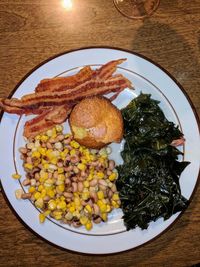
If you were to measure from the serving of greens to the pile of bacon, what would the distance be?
0.24 meters

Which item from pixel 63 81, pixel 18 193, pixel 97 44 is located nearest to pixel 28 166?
pixel 18 193

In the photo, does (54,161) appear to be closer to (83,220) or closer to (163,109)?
(83,220)

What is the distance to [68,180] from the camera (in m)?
3.17

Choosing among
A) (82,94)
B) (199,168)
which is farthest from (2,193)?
(199,168)

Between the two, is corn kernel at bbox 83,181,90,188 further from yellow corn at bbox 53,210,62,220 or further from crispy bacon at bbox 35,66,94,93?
crispy bacon at bbox 35,66,94,93

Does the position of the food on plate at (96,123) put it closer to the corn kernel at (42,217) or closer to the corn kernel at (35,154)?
the corn kernel at (35,154)

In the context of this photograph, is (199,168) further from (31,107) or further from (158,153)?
(31,107)

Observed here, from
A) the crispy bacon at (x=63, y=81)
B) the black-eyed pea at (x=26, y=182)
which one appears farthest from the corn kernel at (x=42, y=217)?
the crispy bacon at (x=63, y=81)

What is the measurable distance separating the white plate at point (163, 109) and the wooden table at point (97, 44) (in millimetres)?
105

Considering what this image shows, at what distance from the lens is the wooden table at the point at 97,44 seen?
3.21 m

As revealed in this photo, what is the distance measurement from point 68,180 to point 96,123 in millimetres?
491

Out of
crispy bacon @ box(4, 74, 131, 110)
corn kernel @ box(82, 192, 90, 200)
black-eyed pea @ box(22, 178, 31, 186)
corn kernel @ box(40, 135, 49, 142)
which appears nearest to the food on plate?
crispy bacon @ box(4, 74, 131, 110)

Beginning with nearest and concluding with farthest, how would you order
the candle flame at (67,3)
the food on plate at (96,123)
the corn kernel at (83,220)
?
the food on plate at (96,123) < the corn kernel at (83,220) < the candle flame at (67,3)

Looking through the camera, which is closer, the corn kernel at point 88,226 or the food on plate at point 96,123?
the food on plate at point 96,123
